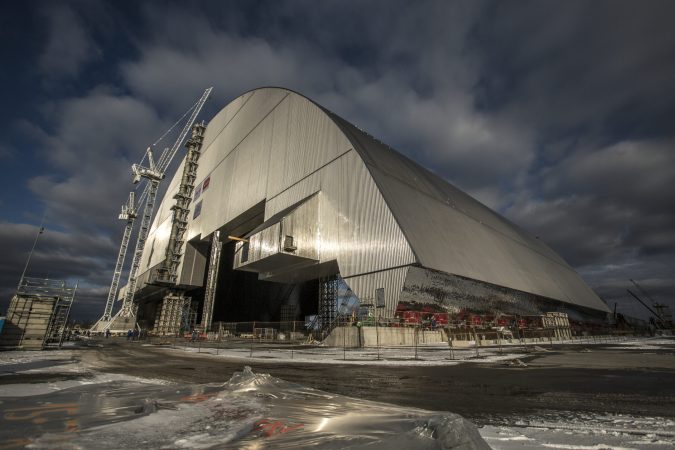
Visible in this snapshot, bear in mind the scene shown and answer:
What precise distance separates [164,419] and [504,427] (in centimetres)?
326

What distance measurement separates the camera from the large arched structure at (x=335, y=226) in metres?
25.1

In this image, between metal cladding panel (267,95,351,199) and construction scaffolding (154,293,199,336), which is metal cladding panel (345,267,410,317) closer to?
metal cladding panel (267,95,351,199)

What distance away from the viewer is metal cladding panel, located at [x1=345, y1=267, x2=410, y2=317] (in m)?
23.0

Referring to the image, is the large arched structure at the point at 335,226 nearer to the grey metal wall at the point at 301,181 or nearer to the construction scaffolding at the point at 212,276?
the grey metal wall at the point at 301,181

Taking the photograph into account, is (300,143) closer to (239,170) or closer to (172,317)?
(239,170)

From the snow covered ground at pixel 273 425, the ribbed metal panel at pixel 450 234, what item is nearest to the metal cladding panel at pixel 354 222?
the ribbed metal panel at pixel 450 234

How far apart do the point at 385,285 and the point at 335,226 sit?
23.5 feet

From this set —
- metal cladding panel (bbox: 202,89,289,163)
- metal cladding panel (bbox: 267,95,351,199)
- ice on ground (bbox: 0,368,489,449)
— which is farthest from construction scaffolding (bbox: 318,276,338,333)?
ice on ground (bbox: 0,368,489,449)

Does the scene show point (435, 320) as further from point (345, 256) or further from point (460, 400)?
point (460, 400)

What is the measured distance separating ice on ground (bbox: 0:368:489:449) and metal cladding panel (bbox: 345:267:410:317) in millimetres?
19658

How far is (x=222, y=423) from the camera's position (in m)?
2.79

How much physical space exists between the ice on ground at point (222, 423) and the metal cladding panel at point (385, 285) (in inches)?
774

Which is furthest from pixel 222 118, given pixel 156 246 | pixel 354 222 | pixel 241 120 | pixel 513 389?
pixel 513 389

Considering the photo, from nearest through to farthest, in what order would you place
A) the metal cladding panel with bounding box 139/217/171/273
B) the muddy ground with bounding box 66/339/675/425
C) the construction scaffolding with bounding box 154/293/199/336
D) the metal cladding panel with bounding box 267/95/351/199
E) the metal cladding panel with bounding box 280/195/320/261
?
the muddy ground with bounding box 66/339/675/425, the metal cladding panel with bounding box 280/195/320/261, the metal cladding panel with bounding box 267/95/351/199, the construction scaffolding with bounding box 154/293/199/336, the metal cladding panel with bounding box 139/217/171/273
